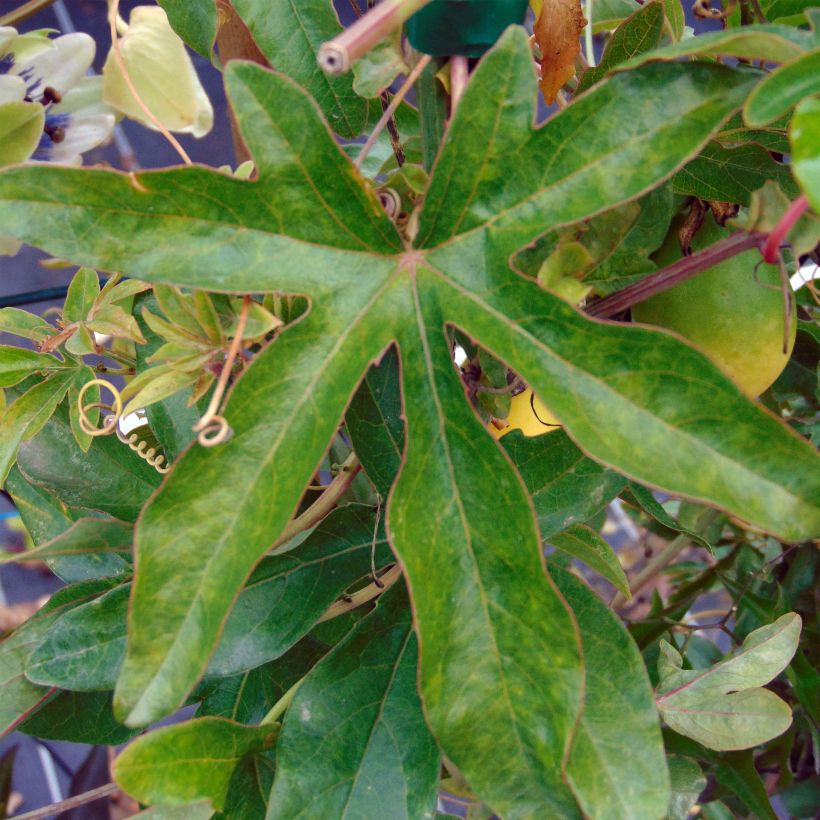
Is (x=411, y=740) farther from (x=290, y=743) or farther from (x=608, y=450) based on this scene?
(x=608, y=450)

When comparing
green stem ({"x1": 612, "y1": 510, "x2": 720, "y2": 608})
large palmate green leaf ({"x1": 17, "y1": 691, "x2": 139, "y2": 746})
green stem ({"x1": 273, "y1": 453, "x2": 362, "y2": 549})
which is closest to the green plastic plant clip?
green stem ({"x1": 273, "y1": 453, "x2": 362, "y2": 549})

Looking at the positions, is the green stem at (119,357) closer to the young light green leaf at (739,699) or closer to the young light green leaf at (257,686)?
the young light green leaf at (257,686)

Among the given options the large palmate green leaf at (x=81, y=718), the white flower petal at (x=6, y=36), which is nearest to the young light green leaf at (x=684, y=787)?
the large palmate green leaf at (x=81, y=718)

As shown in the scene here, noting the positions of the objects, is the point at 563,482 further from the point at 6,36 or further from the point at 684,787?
the point at 6,36

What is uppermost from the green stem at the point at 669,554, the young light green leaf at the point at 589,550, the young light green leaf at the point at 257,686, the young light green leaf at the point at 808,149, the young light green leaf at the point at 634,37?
the young light green leaf at the point at 808,149

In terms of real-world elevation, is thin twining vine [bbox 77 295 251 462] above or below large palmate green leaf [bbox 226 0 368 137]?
below

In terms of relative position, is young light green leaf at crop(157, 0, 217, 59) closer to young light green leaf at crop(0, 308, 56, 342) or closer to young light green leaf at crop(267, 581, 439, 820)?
young light green leaf at crop(0, 308, 56, 342)
